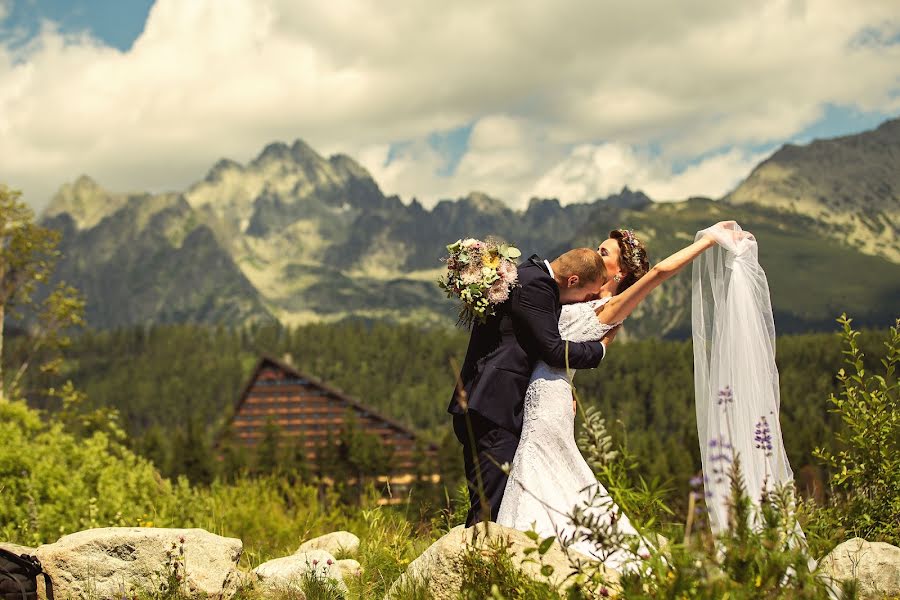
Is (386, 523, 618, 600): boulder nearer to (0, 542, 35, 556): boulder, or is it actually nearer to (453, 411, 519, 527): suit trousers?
(453, 411, 519, 527): suit trousers

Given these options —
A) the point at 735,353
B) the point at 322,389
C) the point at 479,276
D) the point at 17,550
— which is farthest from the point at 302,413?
the point at 479,276

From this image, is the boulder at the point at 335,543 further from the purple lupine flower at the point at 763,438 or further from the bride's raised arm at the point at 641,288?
the purple lupine flower at the point at 763,438

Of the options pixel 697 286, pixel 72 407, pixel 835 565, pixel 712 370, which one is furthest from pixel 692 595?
pixel 72 407

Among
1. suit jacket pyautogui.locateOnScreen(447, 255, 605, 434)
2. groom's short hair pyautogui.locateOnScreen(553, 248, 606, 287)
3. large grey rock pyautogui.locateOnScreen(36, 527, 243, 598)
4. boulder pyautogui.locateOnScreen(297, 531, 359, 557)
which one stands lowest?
boulder pyautogui.locateOnScreen(297, 531, 359, 557)

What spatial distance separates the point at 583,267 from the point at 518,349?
919mm

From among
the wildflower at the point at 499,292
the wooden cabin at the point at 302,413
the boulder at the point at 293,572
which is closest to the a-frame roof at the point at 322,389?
the wooden cabin at the point at 302,413

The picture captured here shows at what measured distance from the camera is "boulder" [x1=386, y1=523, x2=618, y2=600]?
5926 mm

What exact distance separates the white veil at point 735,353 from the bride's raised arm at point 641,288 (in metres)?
0.60

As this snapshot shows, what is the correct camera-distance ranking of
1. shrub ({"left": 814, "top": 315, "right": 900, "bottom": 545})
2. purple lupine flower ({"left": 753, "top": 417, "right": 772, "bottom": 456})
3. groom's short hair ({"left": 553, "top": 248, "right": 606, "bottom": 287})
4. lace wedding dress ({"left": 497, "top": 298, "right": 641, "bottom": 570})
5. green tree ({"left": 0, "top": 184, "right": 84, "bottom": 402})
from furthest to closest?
green tree ({"left": 0, "top": 184, "right": 84, "bottom": 402}) < shrub ({"left": 814, "top": 315, "right": 900, "bottom": 545}) < groom's short hair ({"left": 553, "top": 248, "right": 606, "bottom": 287}) < lace wedding dress ({"left": 497, "top": 298, "right": 641, "bottom": 570}) < purple lupine flower ({"left": 753, "top": 417, "right": 772, "bottom": 456})

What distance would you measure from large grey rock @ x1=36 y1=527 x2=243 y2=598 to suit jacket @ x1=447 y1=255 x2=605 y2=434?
101 inches

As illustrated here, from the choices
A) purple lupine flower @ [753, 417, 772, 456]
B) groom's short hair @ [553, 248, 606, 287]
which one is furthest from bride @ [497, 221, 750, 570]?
purple lupine flower @ [753, 417, 772, 456]

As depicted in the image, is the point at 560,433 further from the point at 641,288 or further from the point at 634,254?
the point at 634,254

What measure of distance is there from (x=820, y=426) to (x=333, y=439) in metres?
74.0

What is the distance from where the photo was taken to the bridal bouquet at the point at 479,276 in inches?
287
